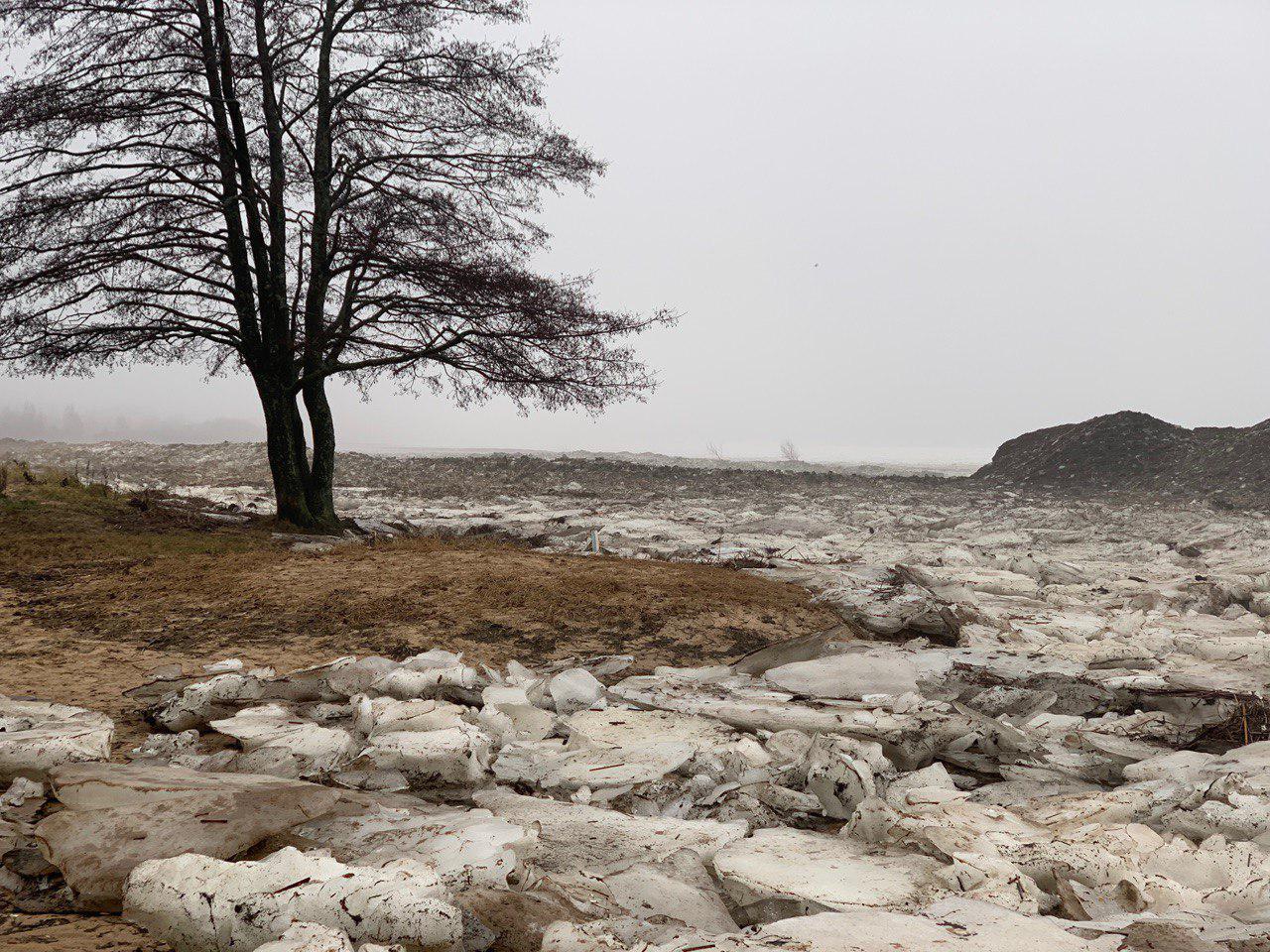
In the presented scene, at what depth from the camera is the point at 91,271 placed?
8.55m

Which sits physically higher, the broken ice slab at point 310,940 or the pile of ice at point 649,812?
the broken ice slab at point 310,940

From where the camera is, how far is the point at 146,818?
2000 millimetres

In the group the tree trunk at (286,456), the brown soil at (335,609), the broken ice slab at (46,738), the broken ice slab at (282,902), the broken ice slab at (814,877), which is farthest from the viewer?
the tree trunk at (286,456)

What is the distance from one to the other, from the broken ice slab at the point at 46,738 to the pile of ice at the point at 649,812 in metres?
0.01

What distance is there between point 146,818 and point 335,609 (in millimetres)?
3275

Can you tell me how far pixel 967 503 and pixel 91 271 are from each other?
40.7 ft

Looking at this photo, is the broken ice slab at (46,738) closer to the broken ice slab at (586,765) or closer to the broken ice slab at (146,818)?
the broken ice slab at (146,818)

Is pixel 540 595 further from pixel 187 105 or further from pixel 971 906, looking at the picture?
pixel 187 105

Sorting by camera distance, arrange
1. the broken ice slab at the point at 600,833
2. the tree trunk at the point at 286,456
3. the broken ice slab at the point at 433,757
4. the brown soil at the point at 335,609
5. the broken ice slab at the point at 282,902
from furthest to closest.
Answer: the tree trunk at the point at 286,456, the brown soil at the point at 335,609, the broken ice slab at the point at 433,757, the broken ice slab at the point at 600,833, the broken ice slab at the point at 282,902

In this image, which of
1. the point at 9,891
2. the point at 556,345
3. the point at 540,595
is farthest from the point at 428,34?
the point at 9,891

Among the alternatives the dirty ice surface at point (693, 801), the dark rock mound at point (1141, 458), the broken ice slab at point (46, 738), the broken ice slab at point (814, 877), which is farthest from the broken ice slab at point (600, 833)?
the dark rock mound at point (1141, 458)

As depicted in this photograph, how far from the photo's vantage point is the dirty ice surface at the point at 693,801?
5.54 ft

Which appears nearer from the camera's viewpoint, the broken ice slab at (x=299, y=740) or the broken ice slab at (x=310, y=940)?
the broken ice slab at (x=310, y=940)

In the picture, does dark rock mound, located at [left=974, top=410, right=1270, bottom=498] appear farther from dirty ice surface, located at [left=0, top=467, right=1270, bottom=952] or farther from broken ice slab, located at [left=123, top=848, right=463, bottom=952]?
broken ice slab, located at [left=123, top=848, right=463, bottom=952]
